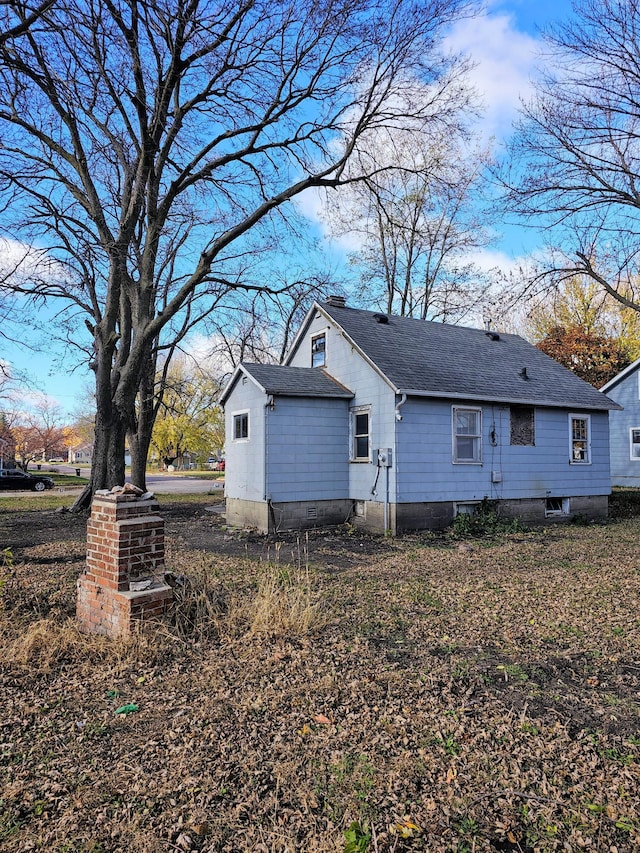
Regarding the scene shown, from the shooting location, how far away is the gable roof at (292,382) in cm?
1181

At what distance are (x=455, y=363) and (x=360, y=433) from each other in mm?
3331

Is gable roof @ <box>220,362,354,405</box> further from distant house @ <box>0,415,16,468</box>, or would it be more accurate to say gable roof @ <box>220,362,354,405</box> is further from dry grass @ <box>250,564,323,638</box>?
distant house @ <box>0,415,16,468</box>

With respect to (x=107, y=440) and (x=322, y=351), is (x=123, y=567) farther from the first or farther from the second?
(x=107, y=440)

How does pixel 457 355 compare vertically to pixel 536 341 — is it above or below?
below

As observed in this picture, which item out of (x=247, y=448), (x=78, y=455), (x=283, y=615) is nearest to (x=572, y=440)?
(x=247, y=448)

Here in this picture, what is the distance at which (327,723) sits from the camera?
321 cm

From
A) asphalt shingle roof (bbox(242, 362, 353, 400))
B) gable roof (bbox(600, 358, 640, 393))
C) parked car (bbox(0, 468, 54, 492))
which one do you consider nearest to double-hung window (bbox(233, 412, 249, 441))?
asphalt shingle roof (bbox(242, 362, 353, 400))

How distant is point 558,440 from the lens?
14.1 m

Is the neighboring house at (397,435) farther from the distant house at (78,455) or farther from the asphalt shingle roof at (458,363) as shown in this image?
the distant house at (78,455)

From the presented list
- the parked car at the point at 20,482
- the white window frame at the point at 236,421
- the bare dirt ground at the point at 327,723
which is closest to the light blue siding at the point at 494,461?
the white window frame at the point at 236,421

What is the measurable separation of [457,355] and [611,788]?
40.9ft

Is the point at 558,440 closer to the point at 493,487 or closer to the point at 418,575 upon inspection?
the point at 493,487

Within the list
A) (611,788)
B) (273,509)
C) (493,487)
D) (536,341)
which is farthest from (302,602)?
(536,341)

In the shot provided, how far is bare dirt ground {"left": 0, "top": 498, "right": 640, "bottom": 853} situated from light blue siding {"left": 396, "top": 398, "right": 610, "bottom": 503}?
5.46m
